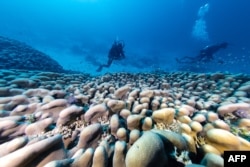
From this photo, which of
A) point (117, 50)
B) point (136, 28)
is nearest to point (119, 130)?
point (117, 50)

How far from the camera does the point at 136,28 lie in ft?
272

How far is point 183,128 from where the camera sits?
1.92m

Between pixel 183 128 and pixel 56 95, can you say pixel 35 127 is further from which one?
pixel 183 128

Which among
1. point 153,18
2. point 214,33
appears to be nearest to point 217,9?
point 214,33

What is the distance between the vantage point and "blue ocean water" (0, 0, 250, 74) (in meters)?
33.4

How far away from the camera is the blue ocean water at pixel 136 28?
3341 cm
